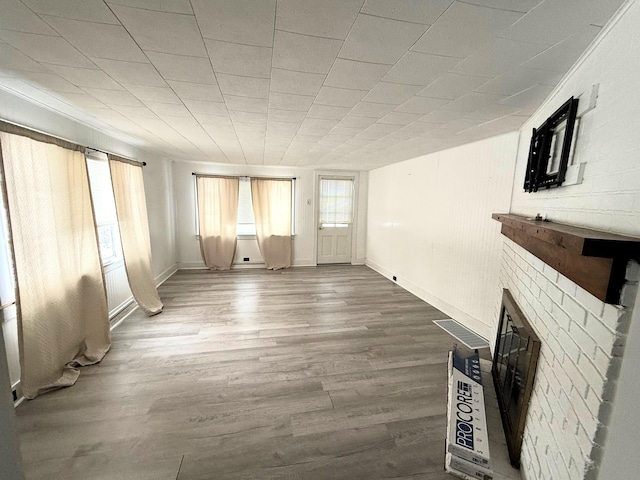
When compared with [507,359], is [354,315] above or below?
below

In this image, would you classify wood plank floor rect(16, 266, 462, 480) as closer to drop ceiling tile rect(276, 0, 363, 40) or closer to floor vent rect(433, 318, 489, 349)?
floor vent rect(433, 318, 489, 349)

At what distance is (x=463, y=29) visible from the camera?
3.67 feet

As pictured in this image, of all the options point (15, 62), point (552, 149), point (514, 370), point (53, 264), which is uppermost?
point (15, 62)

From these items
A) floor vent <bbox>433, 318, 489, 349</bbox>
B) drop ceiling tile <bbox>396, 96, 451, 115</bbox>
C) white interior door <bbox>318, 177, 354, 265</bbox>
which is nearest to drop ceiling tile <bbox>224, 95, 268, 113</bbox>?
drop ceiling tile <bbox>396, 96, 451, 115</bbox>

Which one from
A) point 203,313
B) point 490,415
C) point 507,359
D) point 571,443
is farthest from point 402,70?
point 203,313

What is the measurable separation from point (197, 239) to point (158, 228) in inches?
42.2

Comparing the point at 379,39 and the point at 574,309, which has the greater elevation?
the point at 379,39

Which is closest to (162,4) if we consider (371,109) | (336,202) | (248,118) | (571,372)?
(248,118)

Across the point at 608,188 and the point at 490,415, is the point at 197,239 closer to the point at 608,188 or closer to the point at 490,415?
the point at 490,415

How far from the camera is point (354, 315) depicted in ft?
11.5

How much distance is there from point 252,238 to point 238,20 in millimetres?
4949

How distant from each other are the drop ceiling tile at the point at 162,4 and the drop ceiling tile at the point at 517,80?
1.69 metres

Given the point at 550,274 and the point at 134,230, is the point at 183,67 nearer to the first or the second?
the point at 550,274

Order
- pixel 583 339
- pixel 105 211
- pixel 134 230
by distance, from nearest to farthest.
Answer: pixel 583 339
pixel 105 211
pixel 134 230
